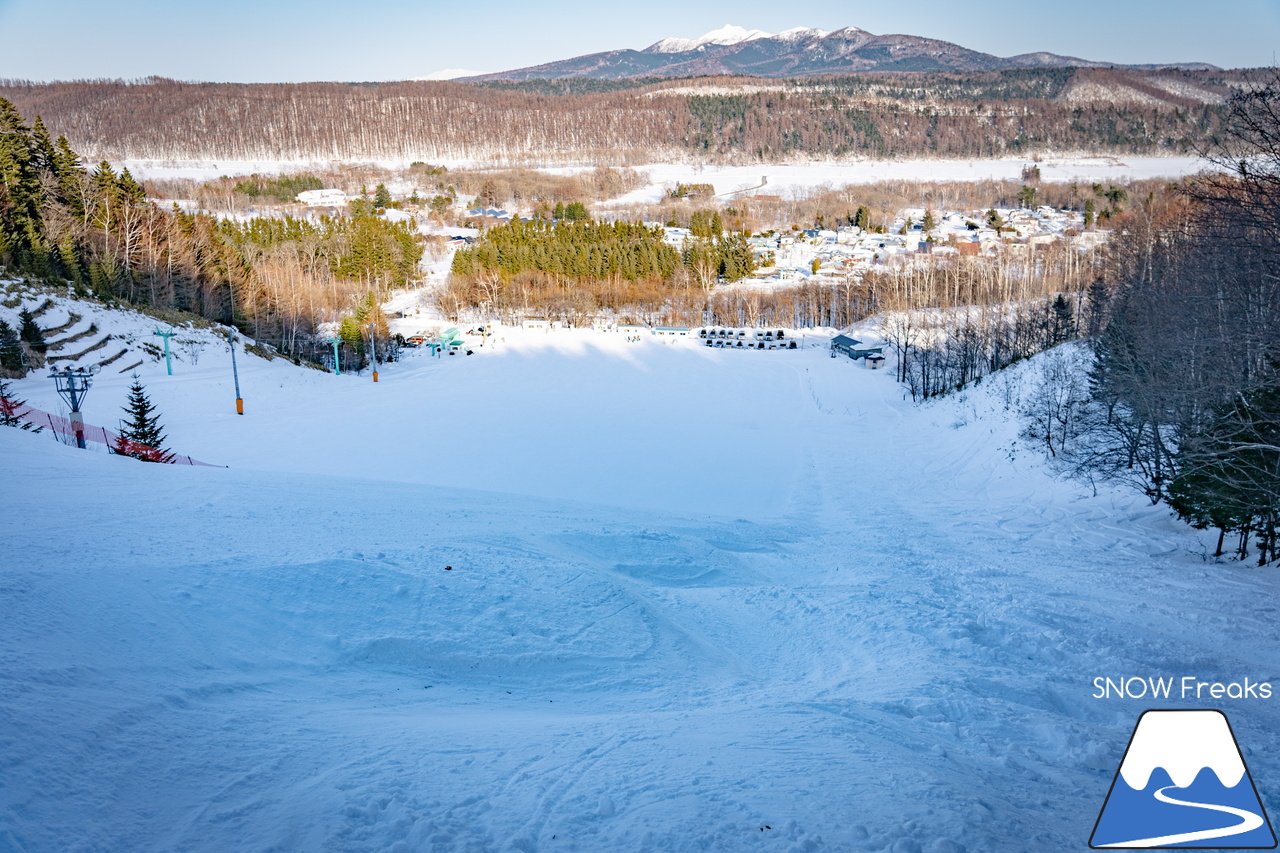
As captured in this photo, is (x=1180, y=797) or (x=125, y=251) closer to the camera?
(x=1180, y=797)

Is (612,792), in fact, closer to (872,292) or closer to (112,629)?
(112,629)

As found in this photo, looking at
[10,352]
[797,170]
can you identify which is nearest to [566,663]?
[10,352]

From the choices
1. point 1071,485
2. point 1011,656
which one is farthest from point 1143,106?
point 1011,656

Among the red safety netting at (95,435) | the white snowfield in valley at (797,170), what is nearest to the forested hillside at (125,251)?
the red safety netting at (95,435)

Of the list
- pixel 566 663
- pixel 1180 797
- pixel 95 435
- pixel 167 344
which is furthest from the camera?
pixel 167 344

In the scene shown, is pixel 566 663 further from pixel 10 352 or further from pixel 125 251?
pixel 125 251

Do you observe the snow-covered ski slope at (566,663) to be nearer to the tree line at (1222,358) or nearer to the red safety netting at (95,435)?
the tree line at (1222,358)
